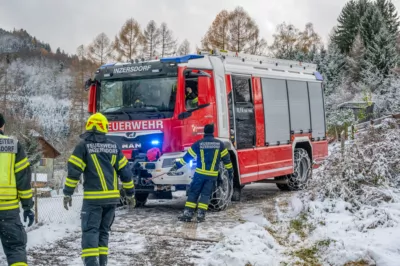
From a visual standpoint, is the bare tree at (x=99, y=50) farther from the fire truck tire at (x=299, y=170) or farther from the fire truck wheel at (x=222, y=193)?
the fire truck wheel at (x=222, y=193)

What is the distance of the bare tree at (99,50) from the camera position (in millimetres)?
40312

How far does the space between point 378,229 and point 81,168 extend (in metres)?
3.92

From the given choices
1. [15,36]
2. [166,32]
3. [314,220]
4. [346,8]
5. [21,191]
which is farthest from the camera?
[15,36]

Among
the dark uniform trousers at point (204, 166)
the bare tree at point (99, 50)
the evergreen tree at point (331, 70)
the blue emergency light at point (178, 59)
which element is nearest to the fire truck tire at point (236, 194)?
the dark uniform trousers at point (204, 166)

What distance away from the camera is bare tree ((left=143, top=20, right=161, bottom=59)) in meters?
38.3

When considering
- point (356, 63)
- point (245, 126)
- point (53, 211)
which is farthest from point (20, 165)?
point (356, 63)

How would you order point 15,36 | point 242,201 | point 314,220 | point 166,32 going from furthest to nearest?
point 15,36 → point 166,32 → point 242,201 → point 314,220

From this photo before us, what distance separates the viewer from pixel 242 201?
445 inches

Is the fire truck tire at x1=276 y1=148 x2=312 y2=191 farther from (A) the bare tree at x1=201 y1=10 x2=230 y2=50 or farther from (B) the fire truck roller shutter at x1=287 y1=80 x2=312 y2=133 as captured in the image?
(A) the bare tree at x1=201 y1=10 x2=230 y2=50

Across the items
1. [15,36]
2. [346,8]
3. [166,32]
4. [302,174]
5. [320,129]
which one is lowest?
[302,174]

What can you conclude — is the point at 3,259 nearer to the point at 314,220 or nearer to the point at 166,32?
the point at 314,220

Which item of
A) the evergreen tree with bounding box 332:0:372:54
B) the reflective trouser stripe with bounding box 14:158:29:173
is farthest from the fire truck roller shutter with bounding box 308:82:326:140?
the evergreen tree with bounding box 332:0:372:54

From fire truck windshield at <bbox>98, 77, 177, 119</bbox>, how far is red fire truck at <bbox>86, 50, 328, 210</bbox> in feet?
0.06

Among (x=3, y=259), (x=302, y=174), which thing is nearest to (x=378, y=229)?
(x=3, y=259)
